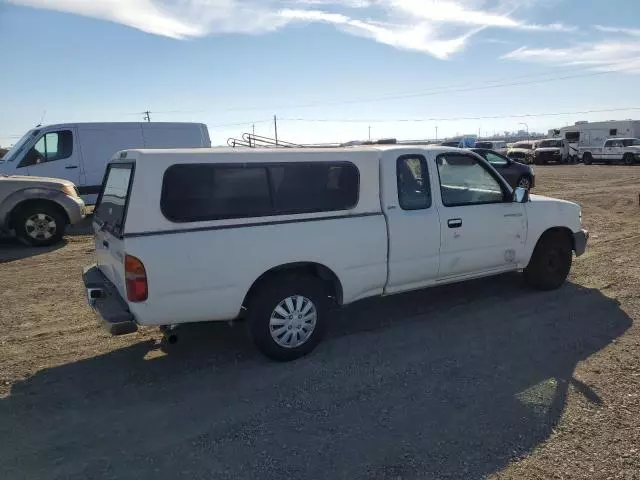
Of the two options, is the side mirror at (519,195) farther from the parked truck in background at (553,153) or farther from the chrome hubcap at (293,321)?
the parked truck in background at (553,153)

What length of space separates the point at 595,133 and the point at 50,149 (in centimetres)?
4058

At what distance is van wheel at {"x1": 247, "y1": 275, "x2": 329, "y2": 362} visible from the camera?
417cm

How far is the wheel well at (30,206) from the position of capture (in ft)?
30.2

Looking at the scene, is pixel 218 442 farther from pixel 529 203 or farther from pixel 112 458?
pixel 529 203

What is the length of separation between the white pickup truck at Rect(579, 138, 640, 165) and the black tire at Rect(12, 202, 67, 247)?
34994mm

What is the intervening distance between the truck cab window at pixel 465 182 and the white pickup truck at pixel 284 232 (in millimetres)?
14

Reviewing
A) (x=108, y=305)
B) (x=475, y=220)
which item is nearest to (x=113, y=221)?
(x=108, y=305)

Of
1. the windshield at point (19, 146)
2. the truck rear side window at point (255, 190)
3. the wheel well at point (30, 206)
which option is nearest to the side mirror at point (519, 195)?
the truck rear side window at point (255, 190)

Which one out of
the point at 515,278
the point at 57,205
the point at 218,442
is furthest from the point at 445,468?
the point at 57,205

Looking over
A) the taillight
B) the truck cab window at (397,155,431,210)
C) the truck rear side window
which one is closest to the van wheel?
the truck rear side window

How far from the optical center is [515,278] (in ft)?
22.3

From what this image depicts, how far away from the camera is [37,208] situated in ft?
30.6

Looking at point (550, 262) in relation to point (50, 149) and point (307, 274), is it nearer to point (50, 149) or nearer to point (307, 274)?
point (307, 274)

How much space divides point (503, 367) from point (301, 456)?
2.04 m
